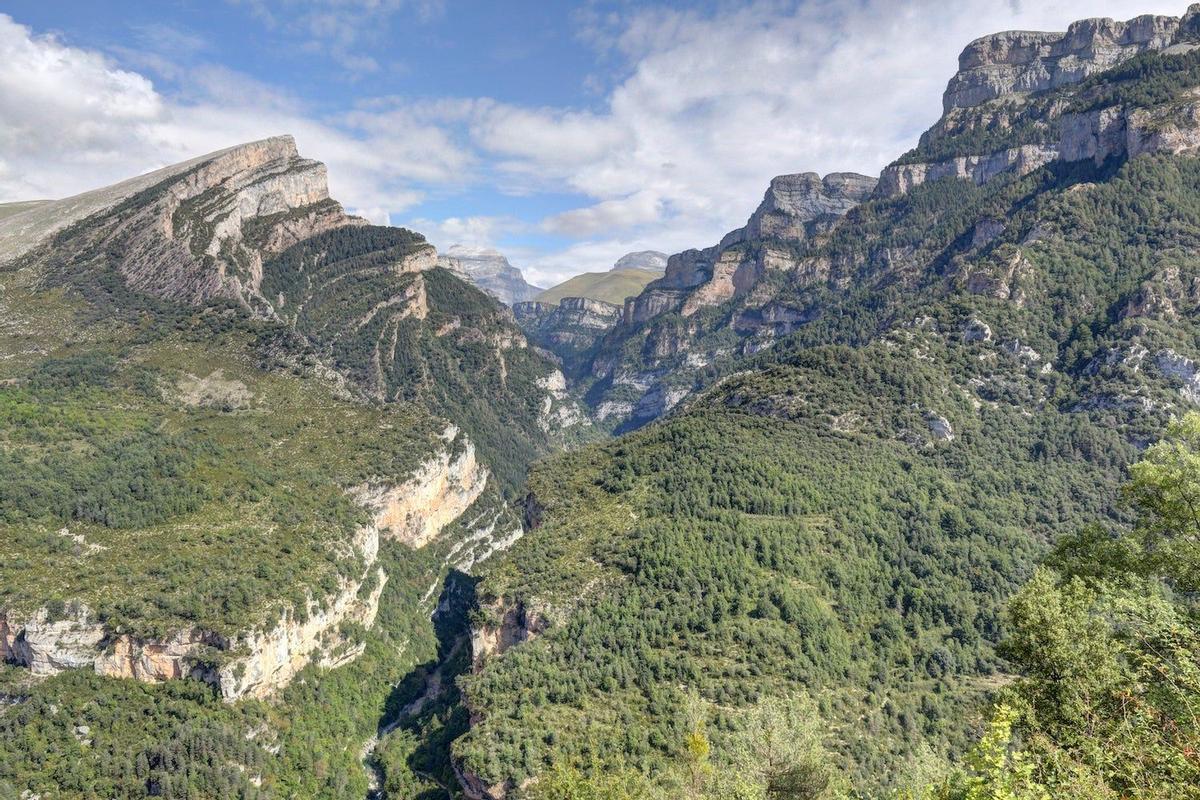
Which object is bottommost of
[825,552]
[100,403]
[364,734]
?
[364,734]

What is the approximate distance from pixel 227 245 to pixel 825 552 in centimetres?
18871

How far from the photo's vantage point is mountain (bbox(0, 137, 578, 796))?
7000 centimetres

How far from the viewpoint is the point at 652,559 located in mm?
83562

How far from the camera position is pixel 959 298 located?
477 feet

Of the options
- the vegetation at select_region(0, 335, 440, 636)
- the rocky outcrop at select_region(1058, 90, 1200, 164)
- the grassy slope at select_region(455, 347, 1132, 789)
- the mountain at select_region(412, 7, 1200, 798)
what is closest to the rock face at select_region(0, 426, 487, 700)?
the vegetation at select_region(0, 335, 440, 636)

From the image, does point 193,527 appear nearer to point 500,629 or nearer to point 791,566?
point 500,629

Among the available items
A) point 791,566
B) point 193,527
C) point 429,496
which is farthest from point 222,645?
point 791,566

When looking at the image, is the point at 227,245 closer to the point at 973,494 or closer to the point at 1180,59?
the point at 973,494

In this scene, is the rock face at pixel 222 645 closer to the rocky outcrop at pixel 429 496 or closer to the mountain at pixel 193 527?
the mountain at pixel 193 527

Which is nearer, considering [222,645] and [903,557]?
[222,645]

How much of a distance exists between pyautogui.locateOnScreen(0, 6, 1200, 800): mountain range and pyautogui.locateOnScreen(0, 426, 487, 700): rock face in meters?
0.39

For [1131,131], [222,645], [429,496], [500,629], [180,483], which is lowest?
[500,629]

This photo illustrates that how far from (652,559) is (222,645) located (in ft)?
173

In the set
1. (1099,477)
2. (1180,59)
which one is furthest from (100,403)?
(1180,59)
